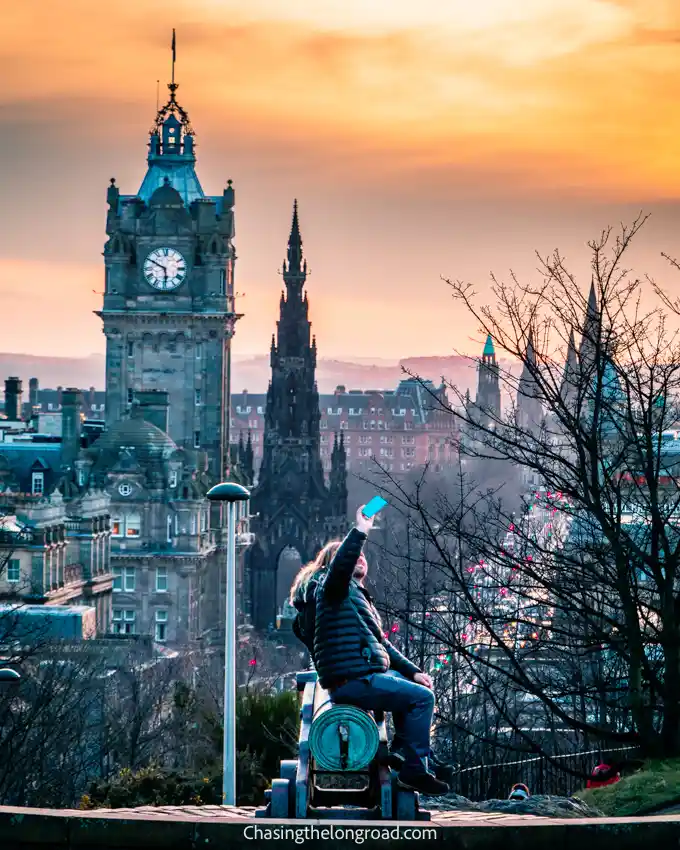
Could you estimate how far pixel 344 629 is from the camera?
14648 millimetres

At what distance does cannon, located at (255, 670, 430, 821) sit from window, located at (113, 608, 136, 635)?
89900 millimetres

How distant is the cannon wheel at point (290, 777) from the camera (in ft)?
45.9

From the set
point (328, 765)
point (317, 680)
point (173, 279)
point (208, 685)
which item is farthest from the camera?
point (173, 279)

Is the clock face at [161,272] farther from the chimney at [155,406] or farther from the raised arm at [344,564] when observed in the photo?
the raised arm at [344,564]

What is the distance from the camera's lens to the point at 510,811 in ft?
56.0

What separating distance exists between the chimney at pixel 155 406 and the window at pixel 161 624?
48.1ft

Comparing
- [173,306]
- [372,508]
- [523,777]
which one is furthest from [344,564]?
[173,306]

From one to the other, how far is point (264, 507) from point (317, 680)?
11782cm

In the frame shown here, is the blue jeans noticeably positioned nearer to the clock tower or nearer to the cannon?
the cannon

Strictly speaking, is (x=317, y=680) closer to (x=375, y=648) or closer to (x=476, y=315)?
(x=375, y=648)

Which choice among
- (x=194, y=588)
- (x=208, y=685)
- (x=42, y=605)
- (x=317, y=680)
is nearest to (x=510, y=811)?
(x=317, y=680)

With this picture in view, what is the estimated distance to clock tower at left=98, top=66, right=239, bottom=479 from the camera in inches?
4749

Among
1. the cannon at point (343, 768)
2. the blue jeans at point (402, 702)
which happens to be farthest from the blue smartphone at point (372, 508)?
the cannon at point (343, 768)

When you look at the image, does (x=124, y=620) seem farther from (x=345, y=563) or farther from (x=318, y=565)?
(x=345, y=563)
